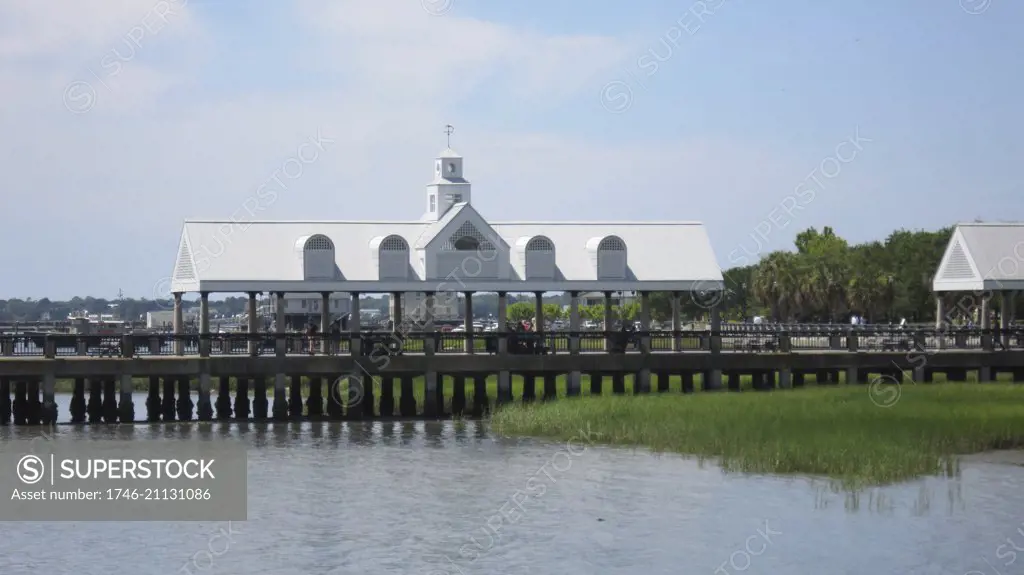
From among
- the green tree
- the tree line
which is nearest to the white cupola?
the tree line

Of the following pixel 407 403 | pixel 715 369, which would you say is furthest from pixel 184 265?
pixel 715 369

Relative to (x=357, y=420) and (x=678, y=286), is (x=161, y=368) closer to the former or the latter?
(x=357, y=420)

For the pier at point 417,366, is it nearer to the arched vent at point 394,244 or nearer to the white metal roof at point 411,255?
the white metal roof at point 411,255

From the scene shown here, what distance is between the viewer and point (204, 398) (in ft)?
192

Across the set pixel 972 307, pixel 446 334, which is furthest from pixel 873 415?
pixel 972 307

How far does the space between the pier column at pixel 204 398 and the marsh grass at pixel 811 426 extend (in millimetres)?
10072

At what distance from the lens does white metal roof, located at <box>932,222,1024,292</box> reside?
68.9 m

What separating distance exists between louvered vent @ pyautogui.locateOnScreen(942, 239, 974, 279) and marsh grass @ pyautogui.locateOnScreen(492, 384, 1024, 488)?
37.1 feet

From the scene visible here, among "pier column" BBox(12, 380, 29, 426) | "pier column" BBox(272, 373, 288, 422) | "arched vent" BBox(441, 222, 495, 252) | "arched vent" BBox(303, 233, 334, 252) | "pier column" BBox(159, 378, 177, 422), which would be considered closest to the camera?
"pier column" BBox(272, 373, 288, 422)

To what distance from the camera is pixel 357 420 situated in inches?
2359

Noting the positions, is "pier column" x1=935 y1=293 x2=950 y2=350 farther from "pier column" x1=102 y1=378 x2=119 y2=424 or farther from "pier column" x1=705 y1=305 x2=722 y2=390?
"pier column" x1=102 y1=378 x2=119 y2=424

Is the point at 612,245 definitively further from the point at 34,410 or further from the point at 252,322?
the point at 34,410

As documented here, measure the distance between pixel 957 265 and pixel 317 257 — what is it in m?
27.3

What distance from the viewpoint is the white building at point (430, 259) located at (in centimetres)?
6306
